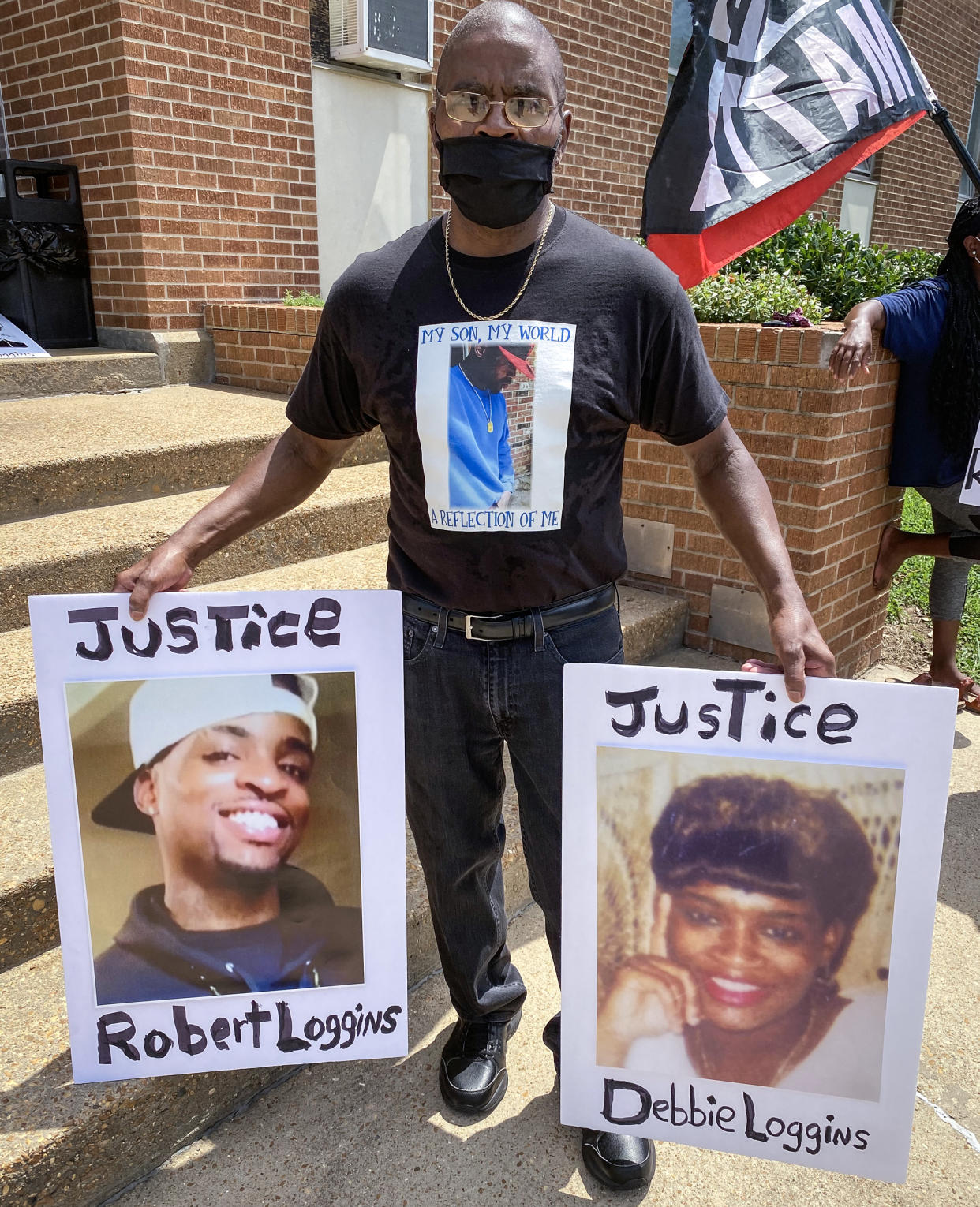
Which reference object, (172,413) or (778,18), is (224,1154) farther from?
(778,18)

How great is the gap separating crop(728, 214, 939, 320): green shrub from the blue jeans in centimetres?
339

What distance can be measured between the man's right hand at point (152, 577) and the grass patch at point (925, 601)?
392cm

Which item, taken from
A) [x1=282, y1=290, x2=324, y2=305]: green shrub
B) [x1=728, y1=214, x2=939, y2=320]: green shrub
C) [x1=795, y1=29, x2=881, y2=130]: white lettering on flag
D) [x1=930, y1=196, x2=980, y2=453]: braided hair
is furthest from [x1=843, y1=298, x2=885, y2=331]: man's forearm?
[x1=282, y1=290, x2=324, y2=305]: green shrub

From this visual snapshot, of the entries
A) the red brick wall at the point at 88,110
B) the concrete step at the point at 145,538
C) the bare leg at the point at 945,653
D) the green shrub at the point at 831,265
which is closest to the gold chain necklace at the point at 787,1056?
the concrete step at the point at 145,538

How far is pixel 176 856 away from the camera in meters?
1.87

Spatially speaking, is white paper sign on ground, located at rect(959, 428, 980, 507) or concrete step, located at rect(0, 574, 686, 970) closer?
concrete step, located at rect(0, 574, 686, 970)

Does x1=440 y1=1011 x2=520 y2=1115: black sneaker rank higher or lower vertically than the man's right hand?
lower

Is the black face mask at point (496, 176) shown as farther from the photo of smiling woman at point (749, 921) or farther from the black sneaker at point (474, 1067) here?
the black sneaker at point (474, 1067)

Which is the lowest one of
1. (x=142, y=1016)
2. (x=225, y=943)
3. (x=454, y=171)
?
(x=142, y=1016)

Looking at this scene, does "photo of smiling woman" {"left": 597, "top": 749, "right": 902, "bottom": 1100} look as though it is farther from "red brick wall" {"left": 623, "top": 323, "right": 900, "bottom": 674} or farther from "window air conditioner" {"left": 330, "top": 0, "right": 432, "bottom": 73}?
"window air conditioner" {"left": 330, "top": 0, "right": 432, "bottom": 73}

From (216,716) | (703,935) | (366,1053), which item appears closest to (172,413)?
(216,716)

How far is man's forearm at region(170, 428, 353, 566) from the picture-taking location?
5.91 feet

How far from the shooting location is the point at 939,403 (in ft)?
12.2

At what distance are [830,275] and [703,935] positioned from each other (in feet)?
13.0
